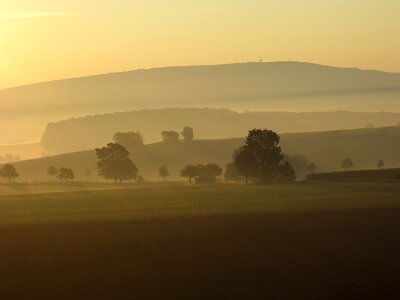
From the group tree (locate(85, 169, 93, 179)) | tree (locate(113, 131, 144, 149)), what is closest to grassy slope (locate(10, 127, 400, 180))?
tree (locate(85, 169, 93, 179))

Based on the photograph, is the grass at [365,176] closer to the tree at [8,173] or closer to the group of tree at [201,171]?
the group of tree at [201,171]

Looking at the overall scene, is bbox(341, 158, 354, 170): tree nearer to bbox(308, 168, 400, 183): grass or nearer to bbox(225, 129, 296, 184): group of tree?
bbox(225, 129, 296, 184): group of tree

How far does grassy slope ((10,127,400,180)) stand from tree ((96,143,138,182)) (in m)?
24.6

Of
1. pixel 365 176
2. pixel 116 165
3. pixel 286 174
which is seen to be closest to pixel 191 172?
pixel 116 165

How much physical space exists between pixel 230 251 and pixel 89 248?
575cm

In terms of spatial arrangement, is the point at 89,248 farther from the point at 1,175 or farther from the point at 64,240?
the point at 1,175

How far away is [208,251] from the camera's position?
119 feet

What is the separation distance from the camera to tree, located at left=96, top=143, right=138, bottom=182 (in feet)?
406

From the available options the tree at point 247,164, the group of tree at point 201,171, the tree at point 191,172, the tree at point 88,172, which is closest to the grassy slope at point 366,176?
the tree at point 247,164

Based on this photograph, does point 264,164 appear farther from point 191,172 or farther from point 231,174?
point 191,172

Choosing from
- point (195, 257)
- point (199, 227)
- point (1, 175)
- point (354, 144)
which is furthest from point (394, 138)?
point (195, 257)

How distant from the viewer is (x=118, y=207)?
214 feet

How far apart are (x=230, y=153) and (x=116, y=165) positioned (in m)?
49.5

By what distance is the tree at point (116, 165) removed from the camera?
12375 cm
